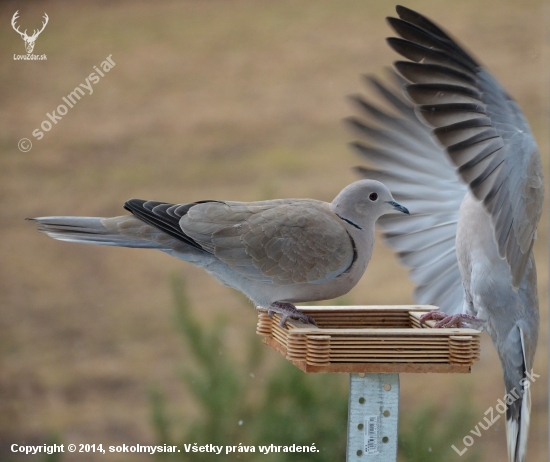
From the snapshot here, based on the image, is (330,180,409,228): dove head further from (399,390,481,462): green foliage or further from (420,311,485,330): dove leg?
(399,390,481,462): green foliage

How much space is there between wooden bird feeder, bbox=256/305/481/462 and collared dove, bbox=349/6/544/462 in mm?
157

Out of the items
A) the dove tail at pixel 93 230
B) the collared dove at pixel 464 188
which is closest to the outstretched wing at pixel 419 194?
the collared dove at pixel 464 188

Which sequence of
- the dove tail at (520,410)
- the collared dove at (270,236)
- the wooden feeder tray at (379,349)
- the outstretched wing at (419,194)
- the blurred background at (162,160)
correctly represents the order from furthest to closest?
1. the blurred background at (162,160)
2. the outstretched wing at (419,194)
3. the dove tail at (520,410)
4. the collared dove at (270,236)
5. the wooden feeder tray at (379,349)

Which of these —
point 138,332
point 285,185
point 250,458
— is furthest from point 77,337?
point 285,185

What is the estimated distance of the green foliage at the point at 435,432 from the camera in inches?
81.8

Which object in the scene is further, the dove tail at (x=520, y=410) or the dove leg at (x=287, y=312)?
the dove tail at (x=520, y=410)

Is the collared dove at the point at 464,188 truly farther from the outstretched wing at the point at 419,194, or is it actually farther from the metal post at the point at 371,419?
the metal post at the point at 371,419

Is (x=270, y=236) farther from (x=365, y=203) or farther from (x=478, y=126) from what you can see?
(x=478, y=126)

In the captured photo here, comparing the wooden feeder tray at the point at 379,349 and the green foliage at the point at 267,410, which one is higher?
the wooden feeder tray at the point at 379,349

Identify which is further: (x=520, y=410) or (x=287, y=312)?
(x=520, y=410)

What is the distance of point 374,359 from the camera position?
1.06 meters

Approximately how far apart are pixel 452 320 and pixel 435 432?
1040 millimetres

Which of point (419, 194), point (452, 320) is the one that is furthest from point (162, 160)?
point (452, 320)

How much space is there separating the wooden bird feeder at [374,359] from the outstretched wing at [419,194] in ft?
1.11
